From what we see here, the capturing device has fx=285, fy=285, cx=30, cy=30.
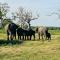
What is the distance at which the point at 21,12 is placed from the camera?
75750 mm

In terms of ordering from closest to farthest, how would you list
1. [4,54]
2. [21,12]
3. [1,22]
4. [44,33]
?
[4,54]
[44,33]
[1,22]
[21,12]

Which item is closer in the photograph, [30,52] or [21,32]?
[30,52]

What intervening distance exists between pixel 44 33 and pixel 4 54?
18.4m

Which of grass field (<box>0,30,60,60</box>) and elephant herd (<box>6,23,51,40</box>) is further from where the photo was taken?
elephant herd (<box>6,23,51,40</box>)

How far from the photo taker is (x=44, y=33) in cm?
3756

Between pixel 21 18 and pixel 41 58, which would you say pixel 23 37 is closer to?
pixel 41 58

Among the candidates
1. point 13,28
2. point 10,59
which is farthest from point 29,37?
point 10,59

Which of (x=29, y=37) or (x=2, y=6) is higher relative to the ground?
(x=2, y=6)

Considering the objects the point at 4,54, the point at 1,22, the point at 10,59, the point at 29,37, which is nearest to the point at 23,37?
the point at 29,37

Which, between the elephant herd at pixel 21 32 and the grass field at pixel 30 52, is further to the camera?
the elephant herd at pixel 21 32

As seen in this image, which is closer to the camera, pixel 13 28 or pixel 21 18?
pixel 13 28

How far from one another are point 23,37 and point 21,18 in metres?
37.1

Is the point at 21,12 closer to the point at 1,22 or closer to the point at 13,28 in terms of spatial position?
the point at 1,22

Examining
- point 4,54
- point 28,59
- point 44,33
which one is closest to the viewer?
point 28,59
